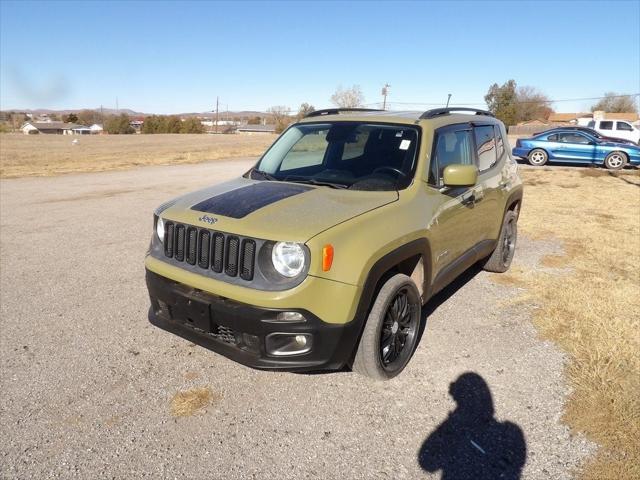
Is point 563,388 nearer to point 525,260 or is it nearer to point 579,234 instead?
point 525,260

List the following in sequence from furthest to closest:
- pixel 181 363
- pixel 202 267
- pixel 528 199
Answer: pixel 528 199, pixel 181 363, pixel 202 267

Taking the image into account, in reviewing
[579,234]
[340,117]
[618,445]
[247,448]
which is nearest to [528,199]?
[579,234]

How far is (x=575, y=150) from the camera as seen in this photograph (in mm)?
18016

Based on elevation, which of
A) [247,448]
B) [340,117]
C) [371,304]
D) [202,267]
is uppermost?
[340,117]

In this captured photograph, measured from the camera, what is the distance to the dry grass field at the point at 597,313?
2727 millimetres

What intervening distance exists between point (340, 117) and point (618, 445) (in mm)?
3265

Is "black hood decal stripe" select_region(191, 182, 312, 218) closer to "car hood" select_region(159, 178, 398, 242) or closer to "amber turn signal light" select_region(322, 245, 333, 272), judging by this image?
"car hood" select_region(159, 178, 398, 242)

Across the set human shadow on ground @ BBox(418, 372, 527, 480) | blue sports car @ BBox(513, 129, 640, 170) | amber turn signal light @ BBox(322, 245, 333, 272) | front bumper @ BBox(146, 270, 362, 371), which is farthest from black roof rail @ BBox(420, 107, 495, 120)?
blue sports car @ BBox(513, 129, 640, 170)

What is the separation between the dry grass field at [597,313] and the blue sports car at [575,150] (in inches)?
348

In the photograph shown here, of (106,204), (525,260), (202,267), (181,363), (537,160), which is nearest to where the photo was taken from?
(202,267)

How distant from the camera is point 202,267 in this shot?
303 centimetres

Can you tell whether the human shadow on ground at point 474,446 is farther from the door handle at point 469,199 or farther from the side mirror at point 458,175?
the door handle at point 469,199

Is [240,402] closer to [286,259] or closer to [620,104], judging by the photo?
[286,259]

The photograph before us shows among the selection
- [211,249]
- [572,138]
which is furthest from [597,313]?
[572,138]
